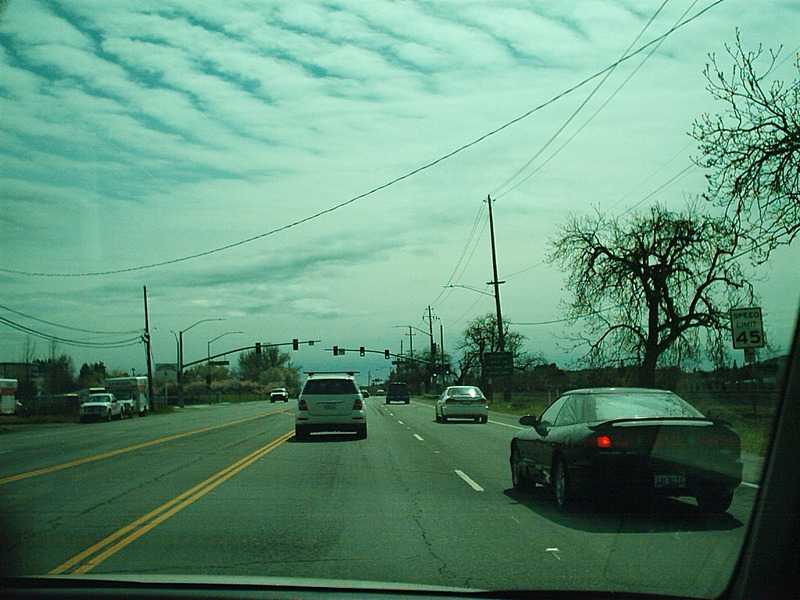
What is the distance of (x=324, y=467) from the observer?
16.9 m

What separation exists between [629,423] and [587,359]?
3077 cm

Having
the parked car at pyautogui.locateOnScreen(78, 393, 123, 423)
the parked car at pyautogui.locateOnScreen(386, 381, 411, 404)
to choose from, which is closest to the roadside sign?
the parked car at pyautogui.locateOnScreen(386, 381, 411, 404)

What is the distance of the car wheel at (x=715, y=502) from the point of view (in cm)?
977

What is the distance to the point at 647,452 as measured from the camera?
9.59 m

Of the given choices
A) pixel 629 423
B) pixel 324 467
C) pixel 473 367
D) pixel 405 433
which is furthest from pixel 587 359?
pixel 473 367

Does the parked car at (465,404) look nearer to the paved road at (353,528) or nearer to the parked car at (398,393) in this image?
the paved road at (353,528)

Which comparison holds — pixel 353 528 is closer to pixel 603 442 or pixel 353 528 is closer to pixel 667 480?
pixel 603 442

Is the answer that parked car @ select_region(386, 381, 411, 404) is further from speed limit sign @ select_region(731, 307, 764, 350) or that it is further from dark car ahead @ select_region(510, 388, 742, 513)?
dark car ahead @ select_region(510, 388, 742, 513)

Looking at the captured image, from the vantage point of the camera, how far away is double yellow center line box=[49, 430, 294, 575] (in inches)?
303

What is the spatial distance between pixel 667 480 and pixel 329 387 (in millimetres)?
16191

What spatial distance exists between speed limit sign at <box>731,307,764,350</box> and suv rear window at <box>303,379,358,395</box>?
11.8m

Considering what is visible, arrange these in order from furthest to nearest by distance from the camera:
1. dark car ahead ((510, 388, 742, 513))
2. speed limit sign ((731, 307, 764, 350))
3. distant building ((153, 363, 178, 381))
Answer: distant building ((153, 363, 178, 381)) → speed limit sign ((731, 307, 764, 350)) → dark car ahead ((510, 388, 742, 513))

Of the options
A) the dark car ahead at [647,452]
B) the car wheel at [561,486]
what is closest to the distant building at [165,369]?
the car wheel at [561,486]

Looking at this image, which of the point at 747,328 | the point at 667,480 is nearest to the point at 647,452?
the point at 667,480
